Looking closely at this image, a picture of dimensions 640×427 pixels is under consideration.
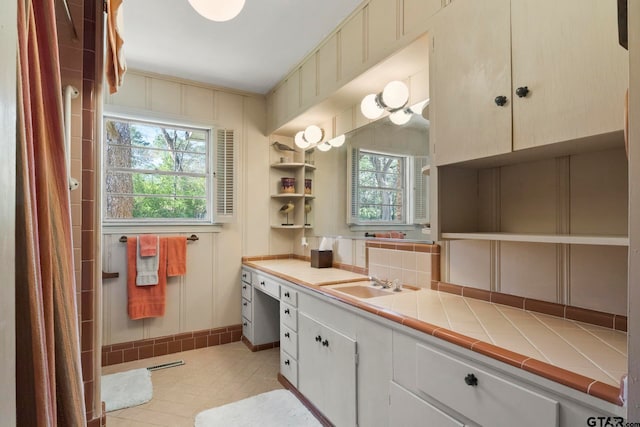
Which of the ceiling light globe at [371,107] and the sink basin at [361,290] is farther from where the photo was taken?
the ceiling light globe at [371,107]

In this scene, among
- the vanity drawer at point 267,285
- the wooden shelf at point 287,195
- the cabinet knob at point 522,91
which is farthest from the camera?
the wooden shelf at point 287,195

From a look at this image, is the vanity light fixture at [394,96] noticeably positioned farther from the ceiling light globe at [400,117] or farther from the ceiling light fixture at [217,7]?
the ceiling light fixture at [217,7]

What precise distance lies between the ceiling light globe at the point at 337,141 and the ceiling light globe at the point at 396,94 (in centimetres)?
76

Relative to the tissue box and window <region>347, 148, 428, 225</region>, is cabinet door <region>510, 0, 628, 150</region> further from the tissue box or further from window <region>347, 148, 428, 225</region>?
the tissue box

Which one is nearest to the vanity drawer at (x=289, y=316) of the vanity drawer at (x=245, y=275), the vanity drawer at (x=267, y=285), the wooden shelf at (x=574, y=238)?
the vanity drawer at (x=267, y=285)

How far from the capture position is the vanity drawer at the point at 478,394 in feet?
2.87

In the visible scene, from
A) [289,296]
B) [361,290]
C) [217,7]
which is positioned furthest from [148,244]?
[217,7]

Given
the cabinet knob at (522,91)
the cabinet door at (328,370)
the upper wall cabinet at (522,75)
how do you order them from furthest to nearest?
the cabinet door at (328,370), the cabinet knob at (522,91), the upper wall cabinet at (522,75)

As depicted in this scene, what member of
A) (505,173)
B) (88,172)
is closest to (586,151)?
(505,173)

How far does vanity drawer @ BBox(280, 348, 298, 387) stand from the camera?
2.18 metres

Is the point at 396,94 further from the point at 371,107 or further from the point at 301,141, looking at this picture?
the point at 301,141

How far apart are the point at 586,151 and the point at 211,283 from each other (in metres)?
3.00

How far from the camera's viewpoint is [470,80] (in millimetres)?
1315

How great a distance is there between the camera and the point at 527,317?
51.2 inches
